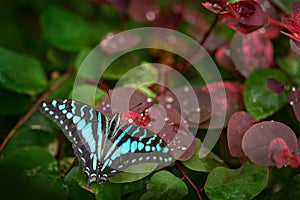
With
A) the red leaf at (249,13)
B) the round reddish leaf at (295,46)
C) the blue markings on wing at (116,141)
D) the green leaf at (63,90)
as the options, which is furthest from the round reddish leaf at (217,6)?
the green leaf at (63,90)

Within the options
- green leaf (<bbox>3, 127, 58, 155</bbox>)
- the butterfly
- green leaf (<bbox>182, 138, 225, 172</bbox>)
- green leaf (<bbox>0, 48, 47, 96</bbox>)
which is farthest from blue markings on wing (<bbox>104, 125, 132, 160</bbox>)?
green leaf (<bbox>0, 48, 47, 96</bbox>)

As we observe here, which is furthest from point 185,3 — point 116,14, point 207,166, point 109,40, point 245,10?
point 207,166

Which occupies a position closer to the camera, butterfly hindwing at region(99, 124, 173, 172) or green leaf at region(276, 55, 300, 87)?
butterfly hindwing at region(99, 124, 173, 172)

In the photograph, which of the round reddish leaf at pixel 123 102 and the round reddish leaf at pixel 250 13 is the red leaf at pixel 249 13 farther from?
the round reddish leaf at pixel 123 102

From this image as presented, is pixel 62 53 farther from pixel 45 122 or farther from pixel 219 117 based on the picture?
pixel 219 117

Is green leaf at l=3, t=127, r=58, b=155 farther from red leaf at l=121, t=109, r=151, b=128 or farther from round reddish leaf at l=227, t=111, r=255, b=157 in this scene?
round reddish leaf at l=227, t=111, r=255, b=157

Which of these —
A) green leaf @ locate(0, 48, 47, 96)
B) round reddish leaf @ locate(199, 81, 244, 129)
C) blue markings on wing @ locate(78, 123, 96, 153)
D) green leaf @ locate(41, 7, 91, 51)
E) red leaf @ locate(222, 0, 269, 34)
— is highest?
red leaf @ locate(222, 0, 269, 34)
